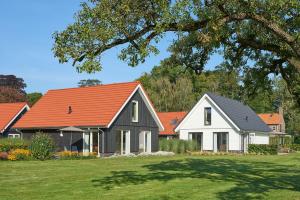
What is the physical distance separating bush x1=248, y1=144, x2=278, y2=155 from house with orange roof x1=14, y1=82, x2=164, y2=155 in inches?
423

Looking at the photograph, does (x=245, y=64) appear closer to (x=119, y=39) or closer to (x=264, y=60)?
(x=264, y=60)

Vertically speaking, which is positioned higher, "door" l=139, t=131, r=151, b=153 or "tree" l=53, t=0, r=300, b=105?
"tree" l=53, t=0, r=300, b=105

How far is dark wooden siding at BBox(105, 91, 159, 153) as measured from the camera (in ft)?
123

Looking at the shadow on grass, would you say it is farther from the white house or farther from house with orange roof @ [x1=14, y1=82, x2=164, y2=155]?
the white house

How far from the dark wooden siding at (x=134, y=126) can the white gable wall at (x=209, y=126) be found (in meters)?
8.30

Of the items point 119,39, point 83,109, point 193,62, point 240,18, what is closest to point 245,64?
point 193,62

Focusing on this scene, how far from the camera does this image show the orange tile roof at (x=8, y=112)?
47.7 meters

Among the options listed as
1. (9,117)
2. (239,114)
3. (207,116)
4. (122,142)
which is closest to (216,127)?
(207,116)

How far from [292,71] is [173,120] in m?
42.0

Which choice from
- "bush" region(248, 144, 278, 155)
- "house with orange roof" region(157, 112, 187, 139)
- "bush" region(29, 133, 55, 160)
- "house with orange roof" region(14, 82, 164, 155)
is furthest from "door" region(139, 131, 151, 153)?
"bush" region(29, 133, 55, 160)

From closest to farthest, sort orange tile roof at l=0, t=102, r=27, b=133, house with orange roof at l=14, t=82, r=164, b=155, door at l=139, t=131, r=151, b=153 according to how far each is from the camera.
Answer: house with orange roof at l=14, t=82, r=164, b=155
door at l=139, t=131, r=151, b=153
orange tile roof at l=0, t=102, r=27, b=133

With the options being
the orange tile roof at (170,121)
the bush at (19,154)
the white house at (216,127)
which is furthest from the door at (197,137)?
the bush at (19,154)

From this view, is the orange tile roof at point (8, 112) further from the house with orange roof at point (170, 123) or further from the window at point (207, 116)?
the window at point (207, 116)

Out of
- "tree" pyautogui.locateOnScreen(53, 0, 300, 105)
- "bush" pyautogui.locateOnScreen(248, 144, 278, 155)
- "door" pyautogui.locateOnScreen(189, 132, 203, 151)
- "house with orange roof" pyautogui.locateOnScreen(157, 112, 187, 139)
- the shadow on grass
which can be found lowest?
"bush" pyautogui.locateOnScreen(248, 144, 278, 155)
